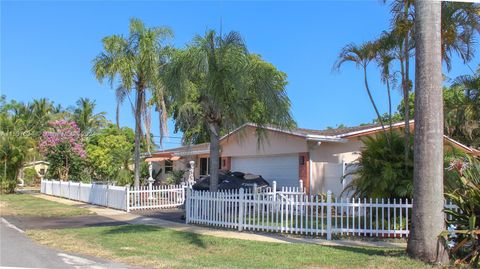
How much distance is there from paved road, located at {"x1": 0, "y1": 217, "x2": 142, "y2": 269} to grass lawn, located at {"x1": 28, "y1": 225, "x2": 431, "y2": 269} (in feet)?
1.22

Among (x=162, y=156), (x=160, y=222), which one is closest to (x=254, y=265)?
(x=160, y=222)

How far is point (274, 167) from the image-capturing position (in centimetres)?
2105

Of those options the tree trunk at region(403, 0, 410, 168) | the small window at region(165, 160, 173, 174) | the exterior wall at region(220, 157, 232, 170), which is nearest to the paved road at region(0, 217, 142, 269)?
the tree trunk at region(403, 0, 410, 168)

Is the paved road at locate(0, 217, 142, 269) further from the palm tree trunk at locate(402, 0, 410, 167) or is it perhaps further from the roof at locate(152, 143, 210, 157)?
the roof at locate(152, 143, 210, 157)

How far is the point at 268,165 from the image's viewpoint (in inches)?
847

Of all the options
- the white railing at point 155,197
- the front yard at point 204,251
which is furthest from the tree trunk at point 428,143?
the white railing at point 155,197

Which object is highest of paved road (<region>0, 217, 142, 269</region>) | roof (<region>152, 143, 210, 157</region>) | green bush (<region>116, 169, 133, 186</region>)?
roof (<region>152, 143, 210, 157</region>)

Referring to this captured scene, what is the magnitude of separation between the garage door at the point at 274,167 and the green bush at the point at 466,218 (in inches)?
390

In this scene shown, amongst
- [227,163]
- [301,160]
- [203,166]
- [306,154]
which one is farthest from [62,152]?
[306,154]

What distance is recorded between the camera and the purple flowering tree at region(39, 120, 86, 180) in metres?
35.7

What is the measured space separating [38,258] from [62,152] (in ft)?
91.8

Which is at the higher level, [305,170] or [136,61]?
[136,61]

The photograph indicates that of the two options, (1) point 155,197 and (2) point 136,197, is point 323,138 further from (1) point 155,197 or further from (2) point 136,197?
(2) point 136,197

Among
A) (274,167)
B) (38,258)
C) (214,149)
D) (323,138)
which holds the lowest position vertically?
(38,258)
